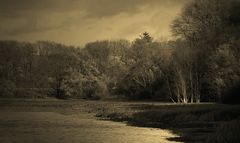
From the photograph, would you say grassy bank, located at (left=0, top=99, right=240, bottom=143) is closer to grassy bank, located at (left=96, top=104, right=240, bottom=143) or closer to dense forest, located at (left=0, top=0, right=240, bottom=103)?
grassy bank, located at (left=96, top=104, right=240, bottom=143)

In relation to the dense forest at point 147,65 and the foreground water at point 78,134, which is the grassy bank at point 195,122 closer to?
the foreground water at point 78,134

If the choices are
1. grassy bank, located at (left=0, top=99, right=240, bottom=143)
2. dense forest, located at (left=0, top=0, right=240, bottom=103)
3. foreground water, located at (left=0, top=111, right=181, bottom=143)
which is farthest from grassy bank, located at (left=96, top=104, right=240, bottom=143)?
dense forest, located at (left=0, top=0, right=240, bottom=103)

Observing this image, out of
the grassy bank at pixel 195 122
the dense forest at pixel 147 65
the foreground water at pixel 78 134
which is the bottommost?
the foreground water at pixel 78 134

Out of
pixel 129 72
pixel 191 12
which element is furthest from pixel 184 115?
pixel 129 72

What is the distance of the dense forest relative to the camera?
62.1m

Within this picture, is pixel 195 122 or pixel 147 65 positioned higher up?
pixel 147 65

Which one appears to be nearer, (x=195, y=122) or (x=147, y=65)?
(x=195, y=122)

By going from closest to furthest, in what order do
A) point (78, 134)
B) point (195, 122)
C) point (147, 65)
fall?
1. point (78, 134)
2. point (195, 122)
3. point (147, 65)

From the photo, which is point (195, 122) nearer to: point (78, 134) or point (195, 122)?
point (195, 122)

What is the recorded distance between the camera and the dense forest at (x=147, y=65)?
62.1 metres

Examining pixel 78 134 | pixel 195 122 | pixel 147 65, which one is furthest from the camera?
pixel 147 65

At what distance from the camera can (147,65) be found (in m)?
86.1

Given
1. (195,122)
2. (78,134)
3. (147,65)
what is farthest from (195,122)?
(147,65)

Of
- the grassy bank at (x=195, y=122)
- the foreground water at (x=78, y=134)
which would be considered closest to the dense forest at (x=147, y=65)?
the grassy bank at (x=195, y=122)
